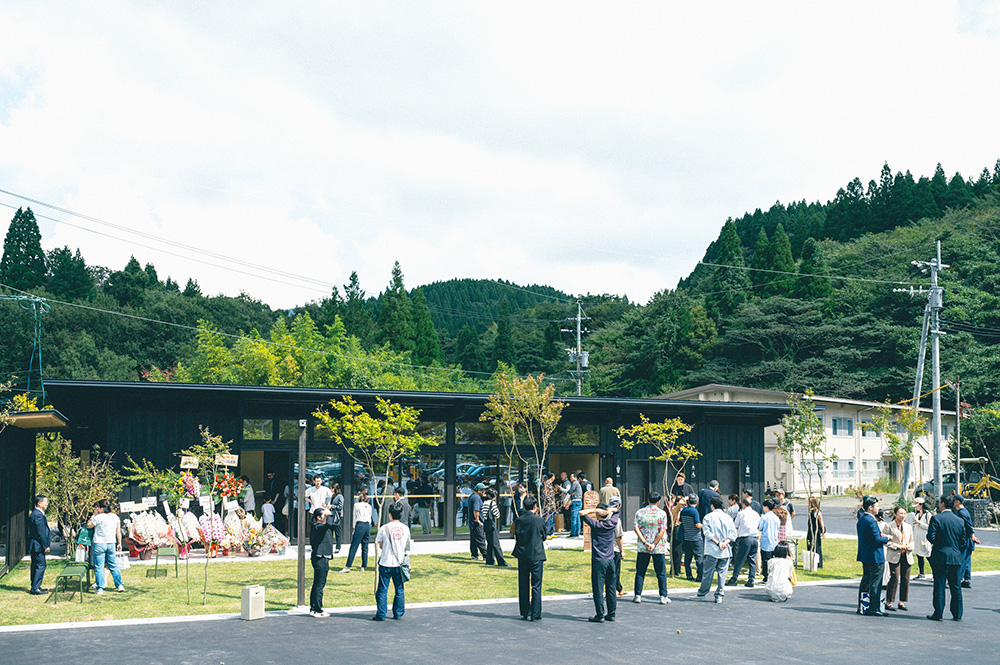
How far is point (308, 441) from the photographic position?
2175 centimetres

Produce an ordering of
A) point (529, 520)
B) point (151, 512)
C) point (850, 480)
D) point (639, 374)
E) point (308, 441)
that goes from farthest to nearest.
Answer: point (639, 374)
point (850, 480)
point (308, 441)
point (151, 512)
point (529, 520)

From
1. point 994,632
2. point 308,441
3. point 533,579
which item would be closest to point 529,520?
point 533,579

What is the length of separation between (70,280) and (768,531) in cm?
6971

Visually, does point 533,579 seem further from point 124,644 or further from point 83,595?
point 83,595

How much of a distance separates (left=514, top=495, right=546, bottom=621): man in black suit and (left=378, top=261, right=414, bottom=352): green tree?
62145mm

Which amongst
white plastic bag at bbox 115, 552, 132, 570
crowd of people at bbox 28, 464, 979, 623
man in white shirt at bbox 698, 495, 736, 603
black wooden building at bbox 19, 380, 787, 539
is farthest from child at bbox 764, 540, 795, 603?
white plastic bag at bbox 115, 552, 132, 570

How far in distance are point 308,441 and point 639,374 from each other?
2058 inches

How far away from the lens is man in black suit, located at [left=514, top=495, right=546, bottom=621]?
12.1 meters

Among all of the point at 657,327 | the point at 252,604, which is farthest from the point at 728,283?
the point at 252,604

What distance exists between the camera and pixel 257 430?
21.3 m

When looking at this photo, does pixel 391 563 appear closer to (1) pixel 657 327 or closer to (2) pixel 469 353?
(1) pixel 657 327

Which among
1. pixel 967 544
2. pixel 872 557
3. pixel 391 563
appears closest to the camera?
pixel 391 563

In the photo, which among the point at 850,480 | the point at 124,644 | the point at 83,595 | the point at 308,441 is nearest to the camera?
the point at 124,644

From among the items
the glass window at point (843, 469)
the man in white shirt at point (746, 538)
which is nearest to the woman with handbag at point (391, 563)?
the man in white shirt at point (746, 538)
